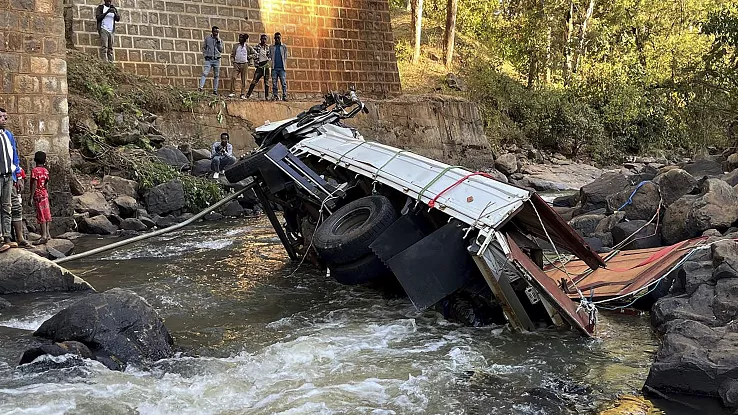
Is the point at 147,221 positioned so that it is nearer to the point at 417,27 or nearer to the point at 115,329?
the point at 115,329

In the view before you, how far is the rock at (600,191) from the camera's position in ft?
44.3

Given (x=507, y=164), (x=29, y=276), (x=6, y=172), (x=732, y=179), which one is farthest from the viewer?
(x=507, y=164)

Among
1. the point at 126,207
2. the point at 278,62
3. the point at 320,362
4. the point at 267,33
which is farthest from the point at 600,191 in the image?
the point at 267,33

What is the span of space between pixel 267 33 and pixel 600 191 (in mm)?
12599

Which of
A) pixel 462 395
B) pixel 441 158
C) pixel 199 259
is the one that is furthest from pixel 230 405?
pixel 441 158

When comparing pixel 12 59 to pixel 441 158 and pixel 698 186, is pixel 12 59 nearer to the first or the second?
pixel 698 186

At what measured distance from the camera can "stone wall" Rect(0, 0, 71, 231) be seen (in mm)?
12570

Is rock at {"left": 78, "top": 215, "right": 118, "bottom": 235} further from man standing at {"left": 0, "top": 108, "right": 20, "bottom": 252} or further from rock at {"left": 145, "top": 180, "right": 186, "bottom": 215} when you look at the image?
man standing at {"left": 0, "top": 108, "right": 20, "bottom": 252}

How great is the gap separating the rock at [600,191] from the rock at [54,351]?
29.9 ft

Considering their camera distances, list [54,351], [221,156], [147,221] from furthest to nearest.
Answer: [221,156] → [147,221] → [54,351]

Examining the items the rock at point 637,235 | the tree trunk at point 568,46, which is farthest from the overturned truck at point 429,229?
the tree trunk at point 568,46

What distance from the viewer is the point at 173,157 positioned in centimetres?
1762

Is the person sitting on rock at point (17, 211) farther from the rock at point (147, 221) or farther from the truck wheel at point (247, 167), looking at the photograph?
the rock at point (147, 221)

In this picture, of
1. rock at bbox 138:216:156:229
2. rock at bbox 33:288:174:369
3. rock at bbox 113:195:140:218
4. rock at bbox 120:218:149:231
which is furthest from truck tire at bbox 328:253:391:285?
rock at bbox 113:195:140:218
